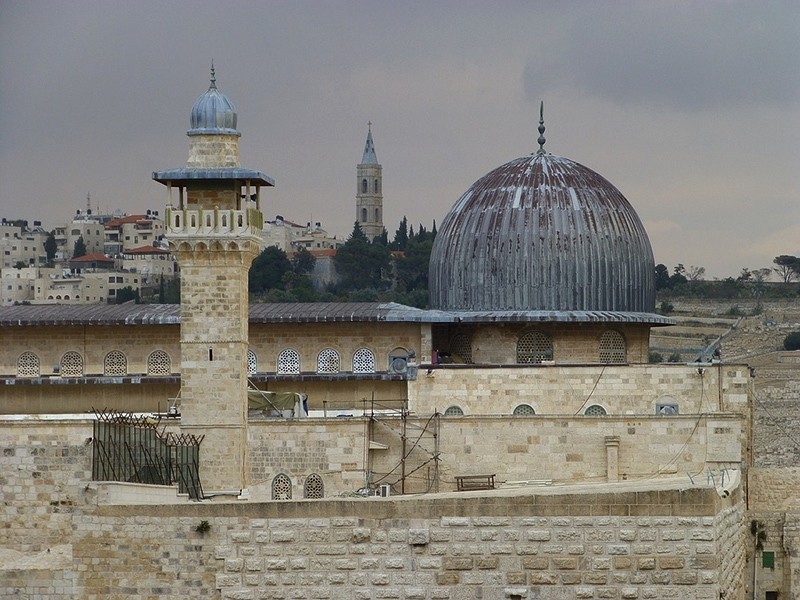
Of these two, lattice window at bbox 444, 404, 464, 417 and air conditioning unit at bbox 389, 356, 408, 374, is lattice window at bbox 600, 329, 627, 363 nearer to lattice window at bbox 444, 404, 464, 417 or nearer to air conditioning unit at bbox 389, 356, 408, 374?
air conditioning unit at bbox 389, 356, 408, 374

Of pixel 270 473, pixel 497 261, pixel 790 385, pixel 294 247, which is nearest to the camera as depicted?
pixel 270 473

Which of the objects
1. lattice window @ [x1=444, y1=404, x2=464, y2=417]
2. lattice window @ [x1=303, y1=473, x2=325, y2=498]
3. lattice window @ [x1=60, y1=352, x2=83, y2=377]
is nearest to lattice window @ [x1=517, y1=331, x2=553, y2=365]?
lattice window @ [x1=444, y1=404, x2=464, y2=417]

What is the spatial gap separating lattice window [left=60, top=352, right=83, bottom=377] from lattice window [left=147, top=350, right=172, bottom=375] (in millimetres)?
1378

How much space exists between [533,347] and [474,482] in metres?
6.65

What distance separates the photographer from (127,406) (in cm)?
4191

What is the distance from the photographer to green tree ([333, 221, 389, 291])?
4193 inches

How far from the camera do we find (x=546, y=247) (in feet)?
139

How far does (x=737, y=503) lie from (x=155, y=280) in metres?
103

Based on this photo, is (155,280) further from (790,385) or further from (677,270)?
(790,385)

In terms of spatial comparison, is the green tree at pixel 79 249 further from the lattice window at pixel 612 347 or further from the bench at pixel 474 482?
the bench at pixel 474 482

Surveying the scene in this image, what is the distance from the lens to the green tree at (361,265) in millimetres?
106500

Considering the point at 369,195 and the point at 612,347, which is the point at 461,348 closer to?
the point at 612,347

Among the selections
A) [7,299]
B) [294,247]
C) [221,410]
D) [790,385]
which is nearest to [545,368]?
[221,410]

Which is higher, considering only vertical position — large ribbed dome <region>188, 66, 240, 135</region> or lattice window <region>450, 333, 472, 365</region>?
large ribbed dome <region>188, 66, 240, 135</region>
